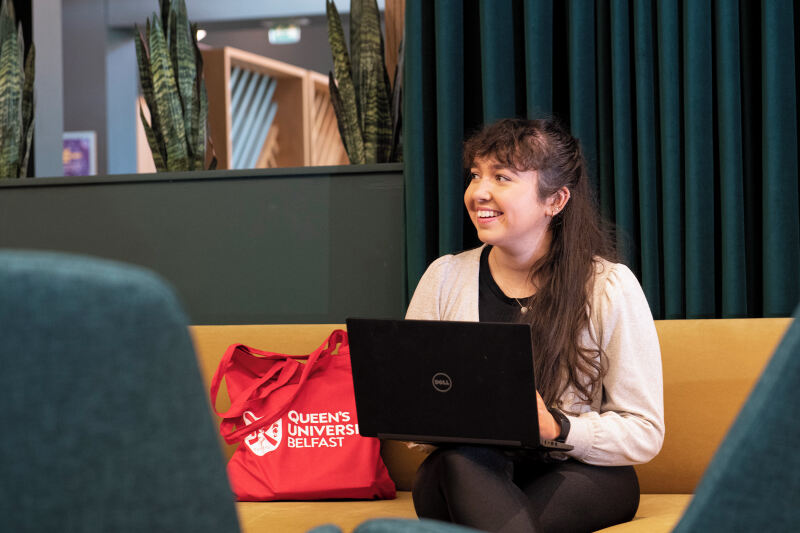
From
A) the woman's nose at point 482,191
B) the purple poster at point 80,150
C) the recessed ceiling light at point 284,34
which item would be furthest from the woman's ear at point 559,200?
the recessed ceiling light at point 284,34

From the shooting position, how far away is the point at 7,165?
285 cm

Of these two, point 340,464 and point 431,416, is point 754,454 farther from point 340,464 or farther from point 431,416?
point 340,464

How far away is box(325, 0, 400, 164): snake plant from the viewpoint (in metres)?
2.55

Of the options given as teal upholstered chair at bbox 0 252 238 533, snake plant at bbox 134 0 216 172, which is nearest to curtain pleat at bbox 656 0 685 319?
snake plant at bbox 134 0 216 172

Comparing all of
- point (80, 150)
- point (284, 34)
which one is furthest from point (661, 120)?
Answer: point (284, 34)

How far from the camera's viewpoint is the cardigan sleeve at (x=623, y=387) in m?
1.66

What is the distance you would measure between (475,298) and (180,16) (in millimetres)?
1390

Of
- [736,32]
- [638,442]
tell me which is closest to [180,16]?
[736,32]

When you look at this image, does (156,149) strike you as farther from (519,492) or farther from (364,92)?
(519,492)

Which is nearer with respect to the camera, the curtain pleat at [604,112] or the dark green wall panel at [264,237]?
the curtain pleat at [604,112]

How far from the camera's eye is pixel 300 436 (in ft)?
6.51

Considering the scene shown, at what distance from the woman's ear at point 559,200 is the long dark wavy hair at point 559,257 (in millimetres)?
13

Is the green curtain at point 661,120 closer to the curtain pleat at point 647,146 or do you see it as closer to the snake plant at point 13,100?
the curtain pleat at point 647,146

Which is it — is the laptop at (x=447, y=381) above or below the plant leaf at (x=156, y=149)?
below
